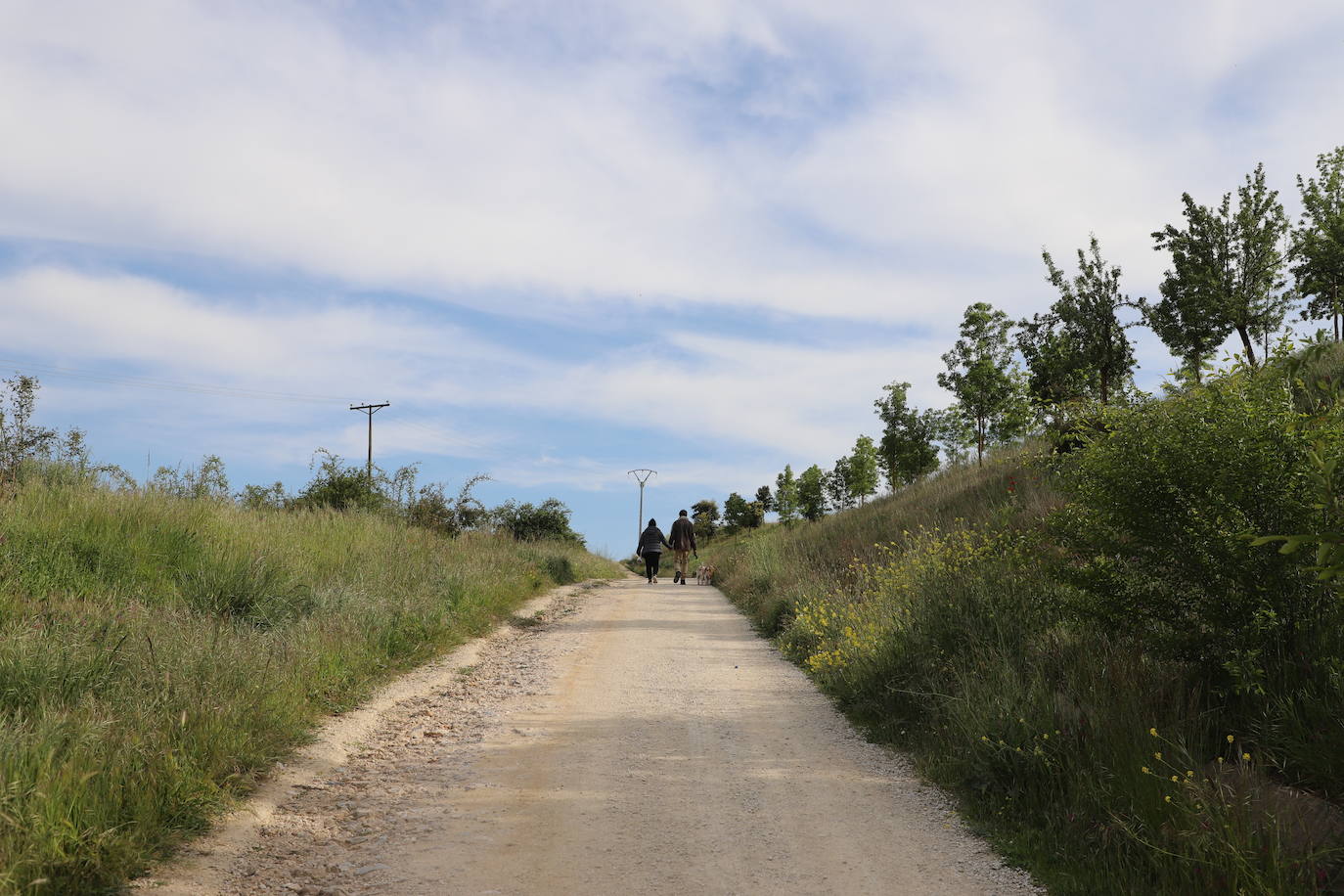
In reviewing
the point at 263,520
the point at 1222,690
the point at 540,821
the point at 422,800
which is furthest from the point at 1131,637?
the point at 263,520

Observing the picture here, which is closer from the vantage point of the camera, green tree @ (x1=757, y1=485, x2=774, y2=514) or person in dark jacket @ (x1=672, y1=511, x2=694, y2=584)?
person in dark jacket @ (x1=672, y1=511, x2=694, y2=584)

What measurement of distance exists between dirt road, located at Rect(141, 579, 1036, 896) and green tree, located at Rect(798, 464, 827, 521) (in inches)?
1939

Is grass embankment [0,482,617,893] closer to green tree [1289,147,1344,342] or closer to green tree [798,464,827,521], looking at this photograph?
green tree [1289,147,1344,342]

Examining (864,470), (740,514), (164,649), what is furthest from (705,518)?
(164,649)

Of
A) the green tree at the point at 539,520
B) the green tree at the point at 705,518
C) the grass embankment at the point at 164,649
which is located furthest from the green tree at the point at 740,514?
the grass embankment at the point at 164,649

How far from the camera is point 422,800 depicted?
16.8ft

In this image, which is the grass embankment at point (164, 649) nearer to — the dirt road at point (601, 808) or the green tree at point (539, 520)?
the dirt road at point (601, 808)

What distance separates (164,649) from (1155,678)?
24.2ft

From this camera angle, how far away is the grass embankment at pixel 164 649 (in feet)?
13.2

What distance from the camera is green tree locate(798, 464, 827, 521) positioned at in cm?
5697

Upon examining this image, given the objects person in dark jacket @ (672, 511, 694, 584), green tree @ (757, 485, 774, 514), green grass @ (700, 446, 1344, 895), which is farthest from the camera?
green tree @ (757, 485, 774, 514)

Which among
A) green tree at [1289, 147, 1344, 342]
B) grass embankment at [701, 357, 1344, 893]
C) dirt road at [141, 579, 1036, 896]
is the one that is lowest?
dirt road at [141, 579, 1036, 896]

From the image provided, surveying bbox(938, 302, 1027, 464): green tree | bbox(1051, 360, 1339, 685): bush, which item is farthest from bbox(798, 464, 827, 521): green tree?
bbox(1051, 360, 1339, 685): bush

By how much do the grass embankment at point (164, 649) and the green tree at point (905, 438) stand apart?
1293 inches
